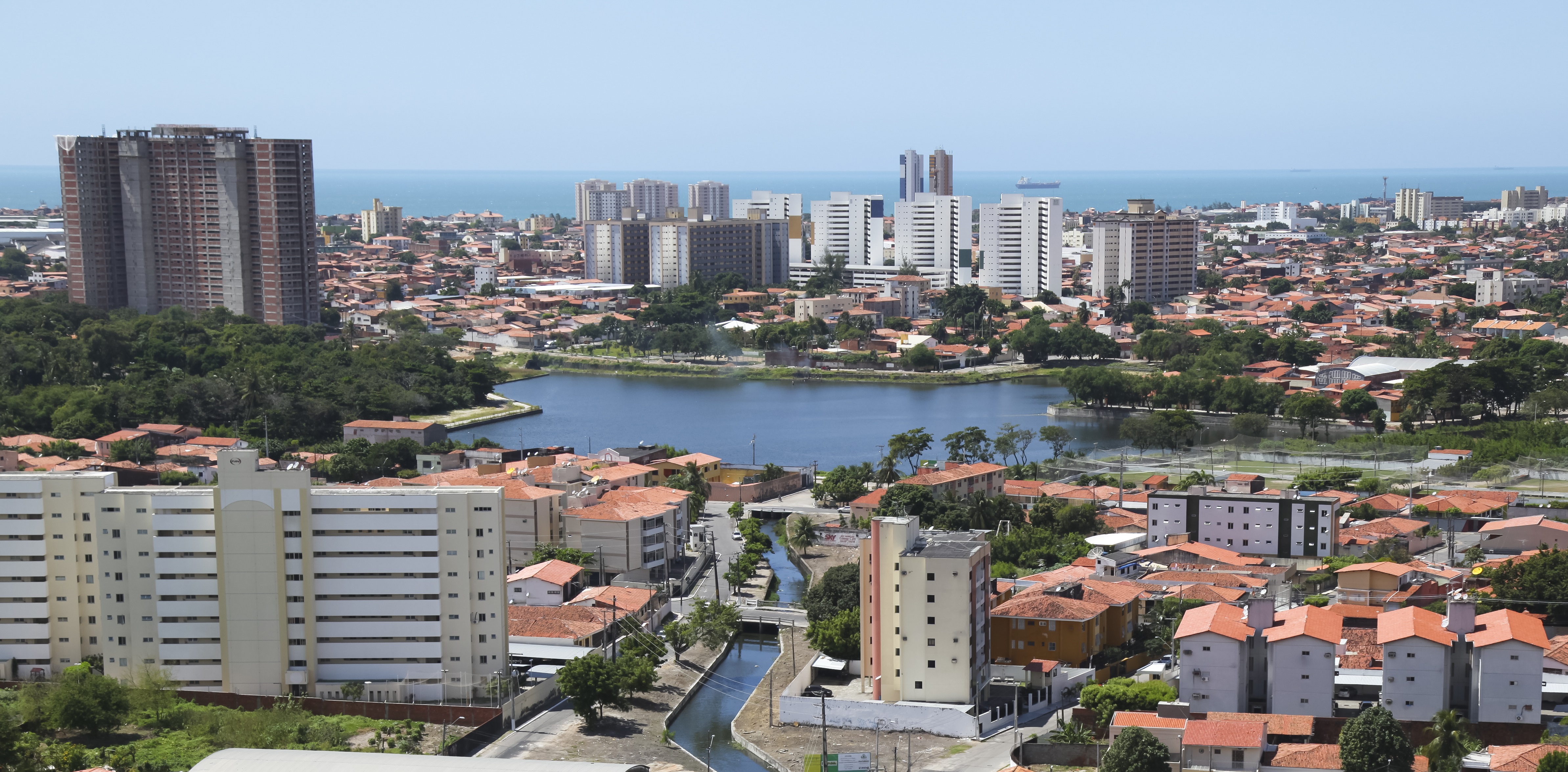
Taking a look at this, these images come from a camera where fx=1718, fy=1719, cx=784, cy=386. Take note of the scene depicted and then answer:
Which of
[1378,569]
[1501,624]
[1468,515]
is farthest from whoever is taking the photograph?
[1468,515]

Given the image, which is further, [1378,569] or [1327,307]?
[1327,307]

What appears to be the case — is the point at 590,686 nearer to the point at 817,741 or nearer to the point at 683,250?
the point at 817,741

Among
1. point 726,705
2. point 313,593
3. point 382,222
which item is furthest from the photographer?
point 382,222

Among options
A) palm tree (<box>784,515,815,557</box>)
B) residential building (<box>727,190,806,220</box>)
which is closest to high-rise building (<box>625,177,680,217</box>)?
residential building (<box>727,190,806,220</box>)

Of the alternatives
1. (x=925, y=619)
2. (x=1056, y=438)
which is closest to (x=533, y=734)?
(x=925, y=619)

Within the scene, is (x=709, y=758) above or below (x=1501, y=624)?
below

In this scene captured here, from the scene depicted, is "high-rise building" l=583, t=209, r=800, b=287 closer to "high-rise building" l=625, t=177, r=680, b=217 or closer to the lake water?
the lake water

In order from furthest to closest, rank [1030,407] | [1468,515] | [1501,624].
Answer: [1030,407] → [1468,515] → [1501,624]

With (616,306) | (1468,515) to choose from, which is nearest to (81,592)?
(1468,515)

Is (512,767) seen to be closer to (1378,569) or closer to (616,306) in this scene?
(1378,569)
